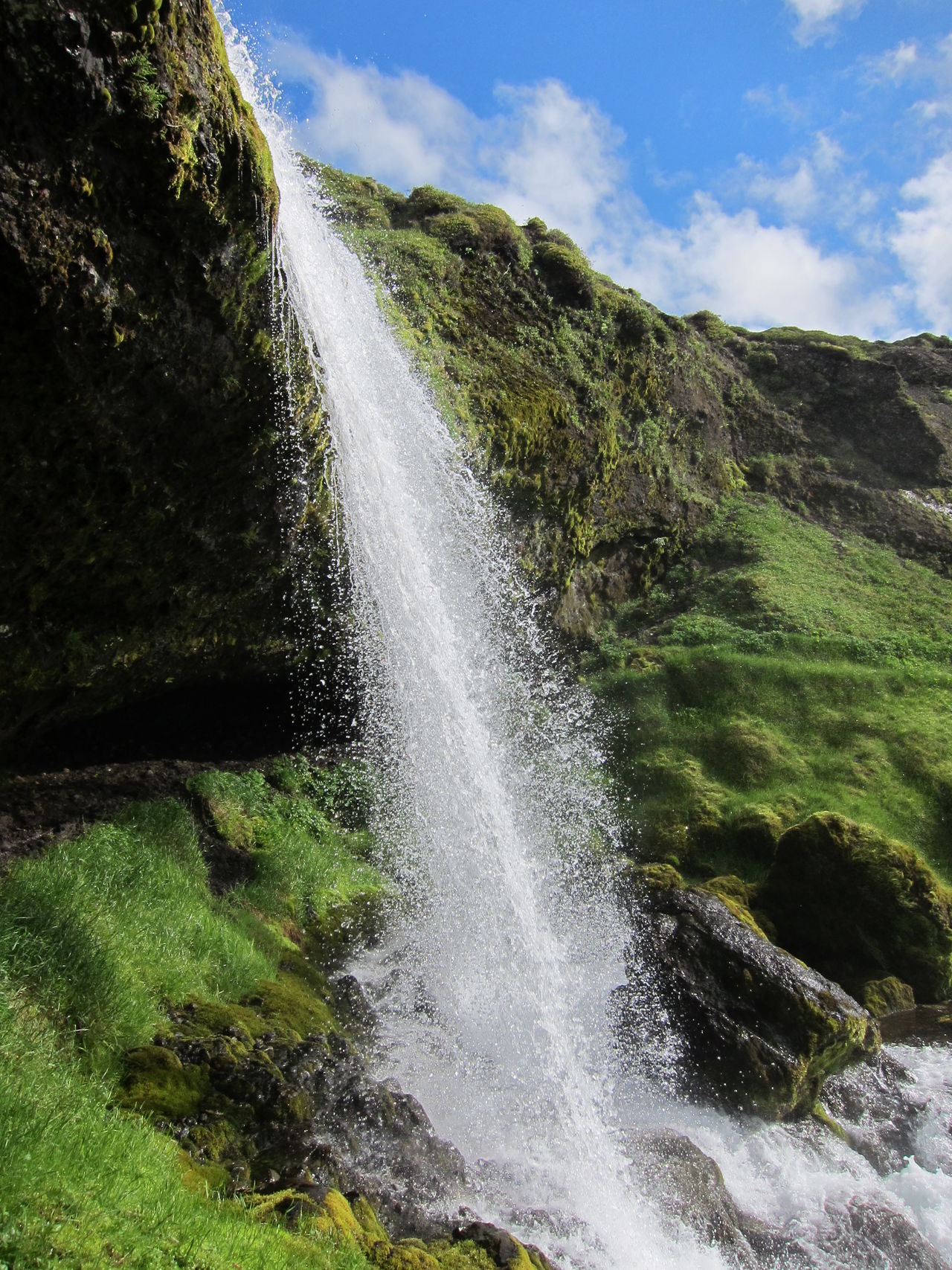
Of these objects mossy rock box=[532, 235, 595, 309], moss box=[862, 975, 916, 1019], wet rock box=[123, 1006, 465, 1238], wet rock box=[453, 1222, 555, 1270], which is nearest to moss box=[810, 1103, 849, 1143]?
moss box=[862, 975, 916, 1019]

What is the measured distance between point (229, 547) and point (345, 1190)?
570cm

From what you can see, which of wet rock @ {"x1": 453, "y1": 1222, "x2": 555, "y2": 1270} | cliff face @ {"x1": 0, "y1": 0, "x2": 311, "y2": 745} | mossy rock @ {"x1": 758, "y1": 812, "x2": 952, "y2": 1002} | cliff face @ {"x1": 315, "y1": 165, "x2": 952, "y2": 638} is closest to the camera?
wet rock @ {"x1": 453, "y1": 1222, "x2": 555, "y2": 1270}

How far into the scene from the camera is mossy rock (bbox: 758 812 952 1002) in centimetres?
1109

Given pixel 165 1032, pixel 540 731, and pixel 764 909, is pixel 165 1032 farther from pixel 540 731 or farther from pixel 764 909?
pixel 540 731

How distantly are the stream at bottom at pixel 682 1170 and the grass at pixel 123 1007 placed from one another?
4.58 ft

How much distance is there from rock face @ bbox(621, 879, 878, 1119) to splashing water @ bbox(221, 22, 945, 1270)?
0.32m

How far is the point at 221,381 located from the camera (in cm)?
677

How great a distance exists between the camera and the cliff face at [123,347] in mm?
4770

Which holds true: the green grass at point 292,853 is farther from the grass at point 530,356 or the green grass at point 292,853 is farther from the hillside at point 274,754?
the grass at point 530,356

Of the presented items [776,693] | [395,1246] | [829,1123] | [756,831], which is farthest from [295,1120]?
[776,693]

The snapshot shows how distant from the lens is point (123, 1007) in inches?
211

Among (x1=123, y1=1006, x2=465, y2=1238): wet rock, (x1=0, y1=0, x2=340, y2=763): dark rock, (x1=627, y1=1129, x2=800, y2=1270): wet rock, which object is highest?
(x1=0, y1=0, x2=340, y2=763): dark rock

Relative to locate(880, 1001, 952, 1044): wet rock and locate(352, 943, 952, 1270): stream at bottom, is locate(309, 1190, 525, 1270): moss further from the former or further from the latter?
locate(880, 1001, 952, 1044): wet rock

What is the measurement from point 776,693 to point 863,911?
7305 mm
